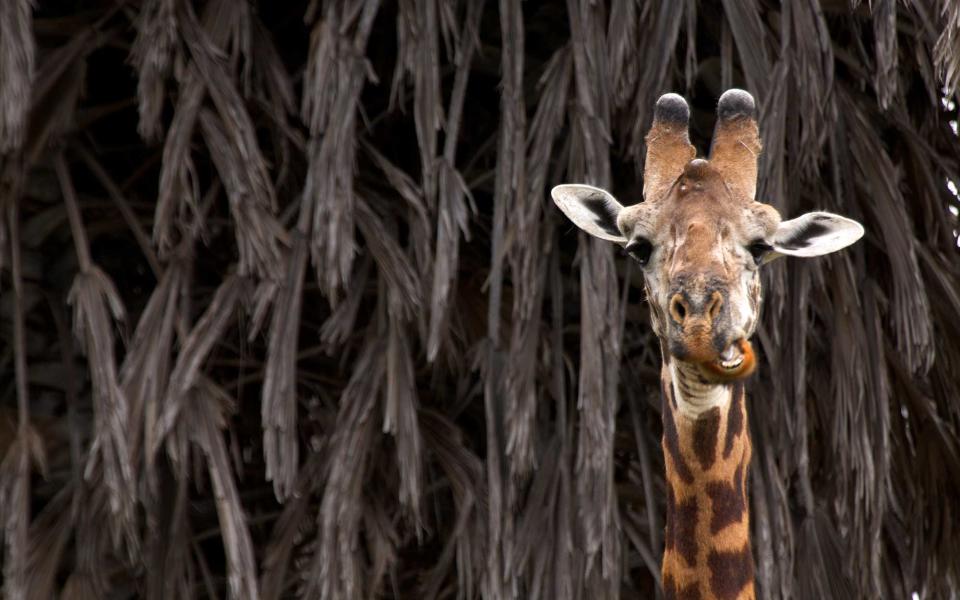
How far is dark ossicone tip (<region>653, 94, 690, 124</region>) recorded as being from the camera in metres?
3.96

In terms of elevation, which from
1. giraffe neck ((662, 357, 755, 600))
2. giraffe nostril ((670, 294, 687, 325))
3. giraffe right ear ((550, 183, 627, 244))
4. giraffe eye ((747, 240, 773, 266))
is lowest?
giraffe neck ((662, 357, 755, 600))

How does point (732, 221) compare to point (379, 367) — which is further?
point (379, 367)

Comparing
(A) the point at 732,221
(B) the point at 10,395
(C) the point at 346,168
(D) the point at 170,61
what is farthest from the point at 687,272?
(B) the point at 10,395

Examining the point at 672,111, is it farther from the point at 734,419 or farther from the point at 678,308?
the point at 678,308

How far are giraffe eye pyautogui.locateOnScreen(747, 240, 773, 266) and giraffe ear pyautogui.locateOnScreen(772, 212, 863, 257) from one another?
68 mm

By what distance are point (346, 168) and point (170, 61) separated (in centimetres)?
80

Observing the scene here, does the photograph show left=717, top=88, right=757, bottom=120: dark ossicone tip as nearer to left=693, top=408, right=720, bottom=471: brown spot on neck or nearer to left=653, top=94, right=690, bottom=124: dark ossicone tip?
left=653, top=94, right=690, bottom=124: dark ossicone tip

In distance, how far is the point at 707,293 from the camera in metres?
3.17

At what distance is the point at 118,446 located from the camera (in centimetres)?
548

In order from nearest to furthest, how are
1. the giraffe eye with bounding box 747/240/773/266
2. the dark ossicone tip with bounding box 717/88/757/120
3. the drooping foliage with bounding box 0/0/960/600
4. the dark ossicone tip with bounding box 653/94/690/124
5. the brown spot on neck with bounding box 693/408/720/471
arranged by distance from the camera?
1. the giraffe eye with bounding box 747/240/773/266
2. the brown spot on neck with bounding box 693/408/720/471
3. the dark ossicone tip with bounding box 717/88/757/120
4. the dark ossicone tip with bounding box 653/94/690/124
5. the drooping foliage with bounding box 0/0/960/600

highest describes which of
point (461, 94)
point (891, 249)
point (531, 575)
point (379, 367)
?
point (461, 94)

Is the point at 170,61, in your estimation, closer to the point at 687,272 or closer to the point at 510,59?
the point at 510,59

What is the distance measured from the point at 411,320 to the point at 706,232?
2.59 meters

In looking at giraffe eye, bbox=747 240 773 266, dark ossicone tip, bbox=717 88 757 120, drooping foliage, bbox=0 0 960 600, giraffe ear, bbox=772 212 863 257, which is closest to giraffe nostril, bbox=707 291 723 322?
giraffe eye, bbox=747 240 773 266
